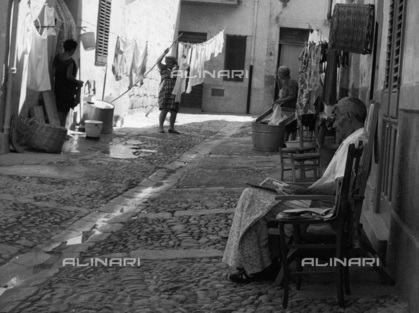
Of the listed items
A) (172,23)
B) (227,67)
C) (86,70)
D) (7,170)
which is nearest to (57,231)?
(7,170)

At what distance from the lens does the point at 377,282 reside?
4.84 metres

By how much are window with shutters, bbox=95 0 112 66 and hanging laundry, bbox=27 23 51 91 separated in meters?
3.97

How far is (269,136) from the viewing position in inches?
516

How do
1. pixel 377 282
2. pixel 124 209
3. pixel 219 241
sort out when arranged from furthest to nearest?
1. pixel 124 209
2. pixel 219 241
3. pixel 377 282

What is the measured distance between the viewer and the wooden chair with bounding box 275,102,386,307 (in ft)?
14.2

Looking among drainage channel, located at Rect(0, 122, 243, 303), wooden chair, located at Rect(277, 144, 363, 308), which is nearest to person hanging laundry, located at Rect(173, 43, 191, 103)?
drainage channel, located at Rect(0, 122, 243, 303)

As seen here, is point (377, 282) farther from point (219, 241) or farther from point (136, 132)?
point (136, 132)

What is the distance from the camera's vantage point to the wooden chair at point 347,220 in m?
Answer: 4.32

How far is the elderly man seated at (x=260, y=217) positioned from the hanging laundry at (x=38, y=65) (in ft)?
24.5

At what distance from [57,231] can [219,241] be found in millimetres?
1524

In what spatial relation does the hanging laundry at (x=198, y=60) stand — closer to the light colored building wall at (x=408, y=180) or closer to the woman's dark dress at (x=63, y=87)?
the woman's dark dress at (x=63, y=87)

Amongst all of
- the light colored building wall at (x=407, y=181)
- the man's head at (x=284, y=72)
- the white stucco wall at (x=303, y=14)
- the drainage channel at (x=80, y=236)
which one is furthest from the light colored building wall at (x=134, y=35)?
the light colored building wall at (x=407, y=181)

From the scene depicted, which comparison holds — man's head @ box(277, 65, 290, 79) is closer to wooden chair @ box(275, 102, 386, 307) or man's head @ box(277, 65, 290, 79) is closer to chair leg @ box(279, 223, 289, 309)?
wooden chair @ box(275, 102, 386, 307)

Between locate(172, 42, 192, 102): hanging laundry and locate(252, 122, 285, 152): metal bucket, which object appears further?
locate(172, 42, 192, 102): hanging laundry
